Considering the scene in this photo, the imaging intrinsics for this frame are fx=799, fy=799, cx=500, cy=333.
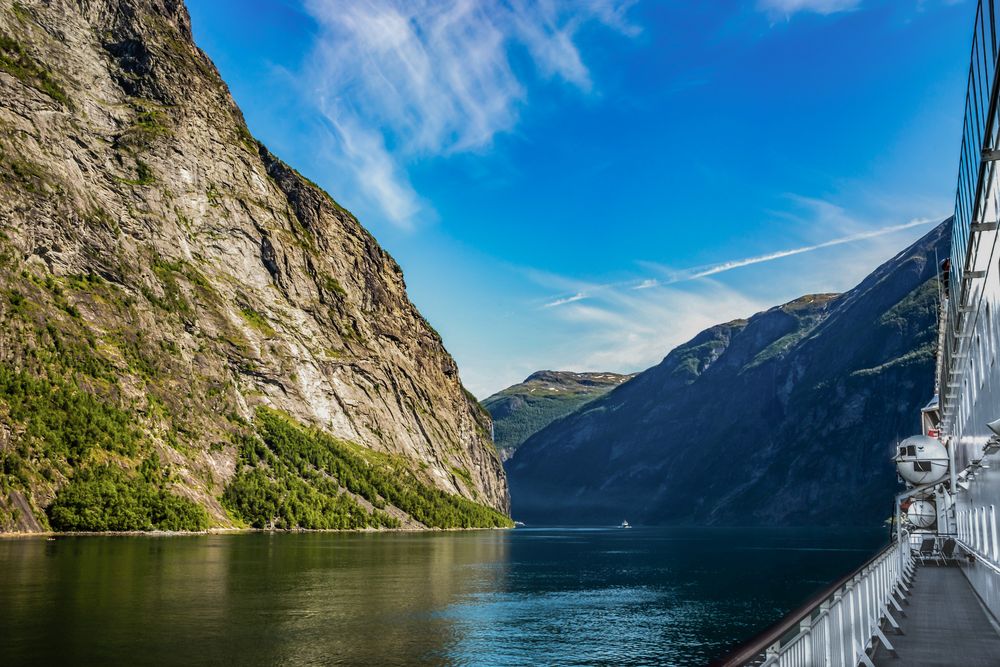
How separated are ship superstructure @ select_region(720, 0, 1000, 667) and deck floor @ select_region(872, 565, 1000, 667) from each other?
3 centimetres

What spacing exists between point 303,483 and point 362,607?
12900 centimetres

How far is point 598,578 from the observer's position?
3199 inches

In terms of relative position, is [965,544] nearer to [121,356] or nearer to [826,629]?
[826,629]

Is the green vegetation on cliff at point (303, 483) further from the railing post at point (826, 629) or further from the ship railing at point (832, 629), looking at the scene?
the railing post at point (826, 629)

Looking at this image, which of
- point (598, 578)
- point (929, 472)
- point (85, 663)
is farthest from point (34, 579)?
point (929, 472)

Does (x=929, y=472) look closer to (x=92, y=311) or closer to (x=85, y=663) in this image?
(x=85, y=663)

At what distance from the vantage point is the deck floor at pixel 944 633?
18.3m

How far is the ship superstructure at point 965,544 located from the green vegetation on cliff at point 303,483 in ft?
468

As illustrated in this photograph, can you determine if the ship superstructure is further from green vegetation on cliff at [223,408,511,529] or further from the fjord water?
green vegetation on cliff at [223,408,511,529]

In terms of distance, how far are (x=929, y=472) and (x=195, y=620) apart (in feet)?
137

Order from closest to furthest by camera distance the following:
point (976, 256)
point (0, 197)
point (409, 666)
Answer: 1. point (976, 256)
2. point (409, 666)
3. point (0, 197)

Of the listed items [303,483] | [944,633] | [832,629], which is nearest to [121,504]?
[303,483]

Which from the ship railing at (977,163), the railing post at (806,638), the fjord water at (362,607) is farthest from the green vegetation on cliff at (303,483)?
the railing post at (806,638)

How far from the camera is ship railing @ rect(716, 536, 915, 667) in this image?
9258 mm
